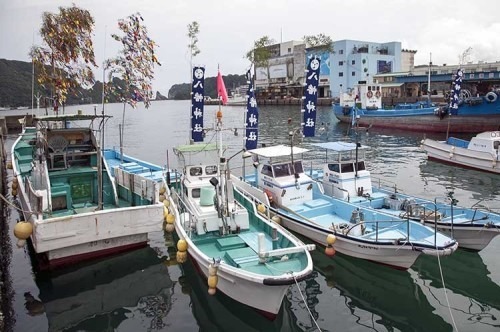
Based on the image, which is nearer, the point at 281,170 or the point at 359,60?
Answer: the point at 281,170

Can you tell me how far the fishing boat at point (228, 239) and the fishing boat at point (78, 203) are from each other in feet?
4.57

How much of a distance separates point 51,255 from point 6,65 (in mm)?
102036

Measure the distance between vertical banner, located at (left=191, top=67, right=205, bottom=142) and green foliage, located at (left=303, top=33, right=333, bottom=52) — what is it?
266 ft

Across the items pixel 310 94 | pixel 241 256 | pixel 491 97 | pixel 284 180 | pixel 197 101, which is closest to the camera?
pixel 241 256

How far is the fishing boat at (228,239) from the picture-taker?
9945 millimetres

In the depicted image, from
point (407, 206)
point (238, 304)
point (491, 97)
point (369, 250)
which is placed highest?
point (491, 97)

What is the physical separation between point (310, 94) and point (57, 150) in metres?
12.0

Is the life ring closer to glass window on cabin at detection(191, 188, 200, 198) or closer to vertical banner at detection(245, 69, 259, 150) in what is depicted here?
vertical banner at detection(245, 69, 259, 150)

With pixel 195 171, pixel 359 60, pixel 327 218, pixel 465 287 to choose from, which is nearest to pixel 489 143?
pixel 327 218

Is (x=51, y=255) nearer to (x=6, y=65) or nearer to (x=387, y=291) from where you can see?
(x=387, y=291)

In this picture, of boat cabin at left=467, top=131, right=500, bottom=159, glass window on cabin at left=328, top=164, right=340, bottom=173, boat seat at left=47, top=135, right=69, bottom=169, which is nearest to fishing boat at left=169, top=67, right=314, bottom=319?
boat seat at left=47, top=135, right=69, bottom=169

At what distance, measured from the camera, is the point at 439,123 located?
155 feet

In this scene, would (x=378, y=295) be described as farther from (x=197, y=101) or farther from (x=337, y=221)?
(x=197, y=101)

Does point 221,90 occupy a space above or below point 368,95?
below
